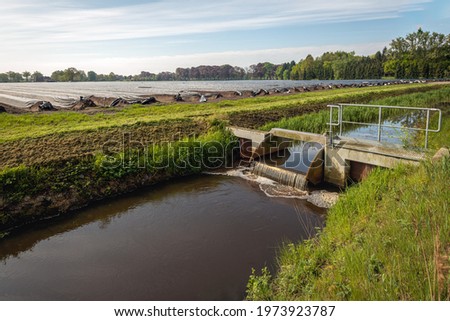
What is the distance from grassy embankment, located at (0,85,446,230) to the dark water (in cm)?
79

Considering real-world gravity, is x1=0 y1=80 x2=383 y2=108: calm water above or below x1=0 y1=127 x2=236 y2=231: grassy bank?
above

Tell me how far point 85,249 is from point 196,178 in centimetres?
626

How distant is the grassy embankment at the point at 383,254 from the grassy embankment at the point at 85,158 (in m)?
7.53

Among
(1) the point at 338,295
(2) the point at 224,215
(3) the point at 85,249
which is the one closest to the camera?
(1) the point at 338,295

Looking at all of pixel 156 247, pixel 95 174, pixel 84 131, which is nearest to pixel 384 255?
pixel 156 247

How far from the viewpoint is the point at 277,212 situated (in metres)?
10.5

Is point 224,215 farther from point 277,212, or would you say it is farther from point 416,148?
point 416,148

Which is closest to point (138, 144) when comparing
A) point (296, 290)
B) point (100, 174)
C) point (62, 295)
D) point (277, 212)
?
point (100, 174)

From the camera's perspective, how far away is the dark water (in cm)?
694

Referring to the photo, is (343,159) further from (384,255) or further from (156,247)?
(384,255)

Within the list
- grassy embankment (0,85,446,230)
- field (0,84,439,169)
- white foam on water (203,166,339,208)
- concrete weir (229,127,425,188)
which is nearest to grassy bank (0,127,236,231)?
grassy embankment (0,85,446,230)

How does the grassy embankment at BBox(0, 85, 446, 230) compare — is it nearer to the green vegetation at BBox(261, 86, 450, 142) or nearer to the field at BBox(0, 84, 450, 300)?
the field at BBox(0, 84, 450, 300)

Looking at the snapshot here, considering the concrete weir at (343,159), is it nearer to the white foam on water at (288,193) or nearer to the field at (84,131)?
the white foam on water at (288,193)

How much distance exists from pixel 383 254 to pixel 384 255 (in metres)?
0.03
